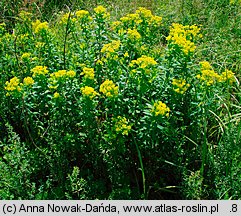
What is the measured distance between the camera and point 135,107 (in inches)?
113

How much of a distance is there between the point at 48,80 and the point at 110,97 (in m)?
0.46

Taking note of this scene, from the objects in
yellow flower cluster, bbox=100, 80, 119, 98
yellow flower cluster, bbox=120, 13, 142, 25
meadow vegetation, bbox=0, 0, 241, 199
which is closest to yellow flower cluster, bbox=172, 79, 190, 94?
meadow vegetation, bbox=0, 0, 241, 199

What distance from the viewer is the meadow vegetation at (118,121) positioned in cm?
281

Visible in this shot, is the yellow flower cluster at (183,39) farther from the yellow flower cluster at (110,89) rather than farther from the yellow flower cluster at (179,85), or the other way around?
the yellow flower cluster at (110,89)

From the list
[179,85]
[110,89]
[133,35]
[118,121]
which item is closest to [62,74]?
[110,89]

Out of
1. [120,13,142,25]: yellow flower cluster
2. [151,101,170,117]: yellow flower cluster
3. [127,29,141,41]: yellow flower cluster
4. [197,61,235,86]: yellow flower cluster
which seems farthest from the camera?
[120,13,142,25]: yellow flower cluster

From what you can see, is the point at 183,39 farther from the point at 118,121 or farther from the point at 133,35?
the point at 118,121

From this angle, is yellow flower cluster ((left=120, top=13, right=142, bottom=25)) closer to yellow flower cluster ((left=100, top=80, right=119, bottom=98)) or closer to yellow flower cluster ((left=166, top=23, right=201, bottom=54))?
yellow flower cluster ((left=166, top=23, right=201, bottom=54))

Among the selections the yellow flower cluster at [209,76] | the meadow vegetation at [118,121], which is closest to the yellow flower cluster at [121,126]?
the meadow vegetation at [118,121]

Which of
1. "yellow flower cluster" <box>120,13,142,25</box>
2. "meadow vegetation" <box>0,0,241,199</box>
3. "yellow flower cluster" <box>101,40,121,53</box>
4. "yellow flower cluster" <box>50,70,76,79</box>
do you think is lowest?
"meadow vegetation" <box>0,0,241,199</box>

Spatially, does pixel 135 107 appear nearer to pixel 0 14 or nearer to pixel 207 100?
pixel 207 100

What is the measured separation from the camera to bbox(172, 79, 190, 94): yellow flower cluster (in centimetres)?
278

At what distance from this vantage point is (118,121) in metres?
2.79

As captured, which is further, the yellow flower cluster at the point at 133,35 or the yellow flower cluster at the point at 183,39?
the yellow flower cluster at the point at 133,35
